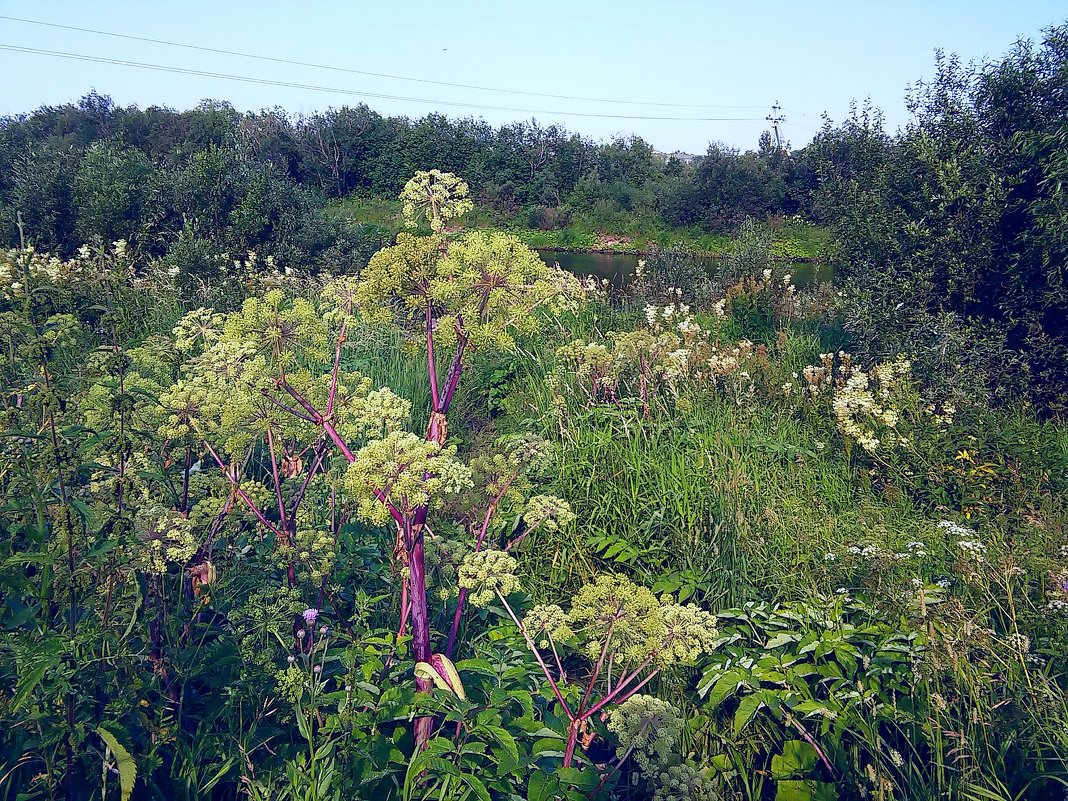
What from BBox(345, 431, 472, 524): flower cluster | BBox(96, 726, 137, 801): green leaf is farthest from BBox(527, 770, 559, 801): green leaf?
BBox(96, 726, 137, 801): green leaf

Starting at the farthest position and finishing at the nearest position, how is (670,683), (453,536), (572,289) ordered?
(453,536) → (572,289) → (670,683)

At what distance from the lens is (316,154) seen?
5062 centimetres

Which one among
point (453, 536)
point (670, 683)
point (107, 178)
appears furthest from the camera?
point (107, 178)

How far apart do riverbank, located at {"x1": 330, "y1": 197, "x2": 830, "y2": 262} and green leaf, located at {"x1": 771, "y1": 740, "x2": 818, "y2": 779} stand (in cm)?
3800

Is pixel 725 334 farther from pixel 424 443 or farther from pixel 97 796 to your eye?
pixel 97 796

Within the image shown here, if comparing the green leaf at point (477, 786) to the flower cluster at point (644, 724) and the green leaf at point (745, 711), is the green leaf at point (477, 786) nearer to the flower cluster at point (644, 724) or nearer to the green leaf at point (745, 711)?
the flower cluster at point (644, 724)

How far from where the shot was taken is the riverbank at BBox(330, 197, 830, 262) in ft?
128

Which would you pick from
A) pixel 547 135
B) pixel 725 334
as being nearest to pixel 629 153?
pixel 547 135

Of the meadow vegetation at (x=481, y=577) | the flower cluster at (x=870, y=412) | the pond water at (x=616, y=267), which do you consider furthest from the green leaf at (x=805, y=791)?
the pond water at (x=616, y=267)

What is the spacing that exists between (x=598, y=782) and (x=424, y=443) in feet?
3.36

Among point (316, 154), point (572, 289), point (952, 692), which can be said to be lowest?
point (952, 692)

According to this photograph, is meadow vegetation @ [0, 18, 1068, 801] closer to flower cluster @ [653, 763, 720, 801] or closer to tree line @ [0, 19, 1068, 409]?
flower cluster @ [653, 763, 720, 801]

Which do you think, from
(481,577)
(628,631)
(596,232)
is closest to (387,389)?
(481,577)

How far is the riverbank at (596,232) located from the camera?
3912 centimetres
